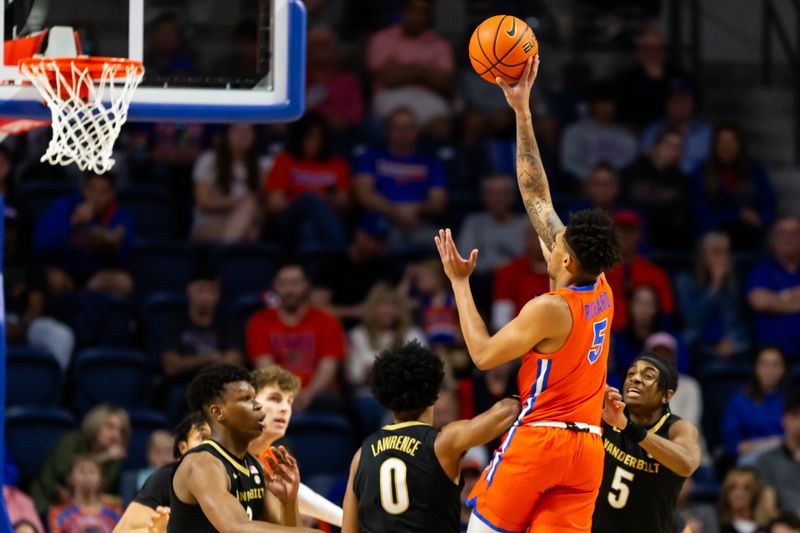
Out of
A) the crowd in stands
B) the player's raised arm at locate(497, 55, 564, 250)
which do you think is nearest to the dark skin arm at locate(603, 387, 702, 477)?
the player's raised arm at locate(497, 55, 564, 250)

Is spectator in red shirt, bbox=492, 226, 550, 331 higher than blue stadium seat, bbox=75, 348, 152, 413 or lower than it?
higher

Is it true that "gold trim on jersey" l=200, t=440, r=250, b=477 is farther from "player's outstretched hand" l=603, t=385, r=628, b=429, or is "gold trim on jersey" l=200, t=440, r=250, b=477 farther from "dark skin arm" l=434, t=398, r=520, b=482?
"player's outstretched hand" l=603, t=385, r=628, b=429

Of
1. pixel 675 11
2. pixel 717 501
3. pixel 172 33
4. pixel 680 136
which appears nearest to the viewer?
pixel 717 501

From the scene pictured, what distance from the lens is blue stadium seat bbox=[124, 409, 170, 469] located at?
34.6ft

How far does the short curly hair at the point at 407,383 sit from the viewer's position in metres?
6.32

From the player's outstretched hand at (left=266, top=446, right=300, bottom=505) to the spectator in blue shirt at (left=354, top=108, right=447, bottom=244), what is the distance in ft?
20.4

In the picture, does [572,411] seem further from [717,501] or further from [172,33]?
[172,33]

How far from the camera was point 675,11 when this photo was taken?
1455cm

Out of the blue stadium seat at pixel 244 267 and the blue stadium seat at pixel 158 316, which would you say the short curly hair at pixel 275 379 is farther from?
the blue stadium seat at pixel 244 267

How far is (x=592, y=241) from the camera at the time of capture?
6.19 metres

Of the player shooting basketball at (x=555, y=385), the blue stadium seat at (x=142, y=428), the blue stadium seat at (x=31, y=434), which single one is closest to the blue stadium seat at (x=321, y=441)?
the blue stadium seat at (x=142, y=428)

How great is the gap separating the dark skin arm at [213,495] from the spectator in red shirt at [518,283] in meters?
5.64

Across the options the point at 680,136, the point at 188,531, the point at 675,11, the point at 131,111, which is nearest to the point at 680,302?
the point at 680,136

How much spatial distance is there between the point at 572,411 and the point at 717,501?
497cm
